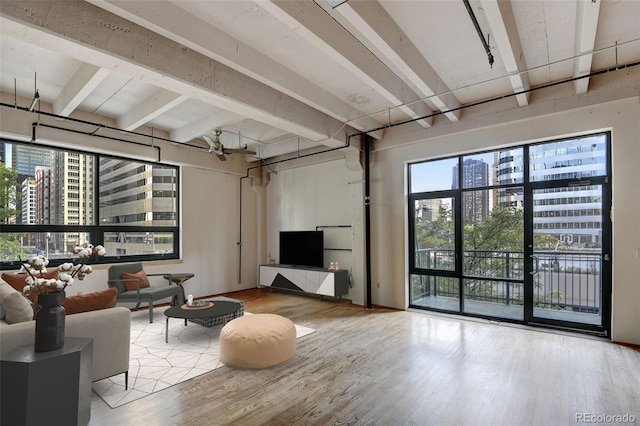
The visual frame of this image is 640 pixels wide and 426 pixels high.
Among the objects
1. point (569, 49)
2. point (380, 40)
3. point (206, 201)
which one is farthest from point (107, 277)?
point (569, 49)

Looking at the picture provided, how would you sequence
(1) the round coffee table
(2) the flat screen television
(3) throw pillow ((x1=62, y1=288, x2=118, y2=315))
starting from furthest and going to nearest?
(2) the flat screen television < (1) the round coffee table < (3) throw pillow ((x1=62, y1=288, x2=118, y2=315))

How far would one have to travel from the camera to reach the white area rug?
9.14ft

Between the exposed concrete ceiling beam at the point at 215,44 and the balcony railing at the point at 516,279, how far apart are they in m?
3.26

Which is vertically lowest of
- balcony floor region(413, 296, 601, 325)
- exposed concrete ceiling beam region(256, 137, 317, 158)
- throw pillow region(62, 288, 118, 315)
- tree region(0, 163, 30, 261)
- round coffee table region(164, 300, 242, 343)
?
balcony floor region(413, 296, 601, 325)

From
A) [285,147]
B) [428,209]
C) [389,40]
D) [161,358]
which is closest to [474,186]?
[428,209]

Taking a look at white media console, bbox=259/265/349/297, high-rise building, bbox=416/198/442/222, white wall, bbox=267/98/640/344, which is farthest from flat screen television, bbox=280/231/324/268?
high-rise building, bbox=416/198/442/222

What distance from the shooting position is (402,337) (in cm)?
412

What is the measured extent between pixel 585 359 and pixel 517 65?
10.5 feet

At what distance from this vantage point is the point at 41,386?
6.28ft

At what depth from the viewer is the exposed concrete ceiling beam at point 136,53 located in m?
2.37

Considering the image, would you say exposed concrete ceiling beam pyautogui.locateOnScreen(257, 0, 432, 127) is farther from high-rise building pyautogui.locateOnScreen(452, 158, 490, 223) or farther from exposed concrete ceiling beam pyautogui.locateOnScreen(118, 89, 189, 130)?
exposed concrete ceiling beam pyautogui.locateOnScreen(118, 89, 189, 130)

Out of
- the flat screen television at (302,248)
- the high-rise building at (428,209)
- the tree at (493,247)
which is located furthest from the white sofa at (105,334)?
the tree at (493,247)

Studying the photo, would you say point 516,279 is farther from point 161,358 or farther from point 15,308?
point 15,308

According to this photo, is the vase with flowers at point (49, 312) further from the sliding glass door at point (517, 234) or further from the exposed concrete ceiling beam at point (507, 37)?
the sliding glass door at point (517, 234)
